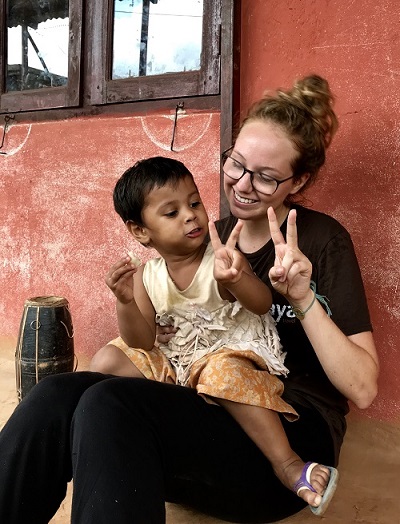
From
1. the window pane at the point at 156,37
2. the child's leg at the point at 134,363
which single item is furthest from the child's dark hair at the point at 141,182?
the window pane at the point at 156,37

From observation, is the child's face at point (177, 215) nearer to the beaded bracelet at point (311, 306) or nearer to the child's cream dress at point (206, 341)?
the child's cream dress at point (206, 341)

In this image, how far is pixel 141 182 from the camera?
1.88 meters

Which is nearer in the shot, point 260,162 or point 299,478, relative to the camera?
point 299,478

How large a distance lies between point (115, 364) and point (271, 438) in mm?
600

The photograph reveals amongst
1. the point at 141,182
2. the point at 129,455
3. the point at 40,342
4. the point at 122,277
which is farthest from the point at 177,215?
the point at 40,342

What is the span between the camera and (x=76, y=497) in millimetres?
1372

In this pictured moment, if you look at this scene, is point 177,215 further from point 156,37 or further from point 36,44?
point 36,44

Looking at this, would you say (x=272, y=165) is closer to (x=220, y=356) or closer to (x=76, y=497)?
(x=220, y=356)

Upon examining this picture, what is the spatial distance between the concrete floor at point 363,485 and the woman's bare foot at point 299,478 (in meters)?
0.54

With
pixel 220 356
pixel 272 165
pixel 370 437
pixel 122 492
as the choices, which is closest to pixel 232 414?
pixel 220 356

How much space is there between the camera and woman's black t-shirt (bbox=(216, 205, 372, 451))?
68.2 inches

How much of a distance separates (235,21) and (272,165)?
3.86ft

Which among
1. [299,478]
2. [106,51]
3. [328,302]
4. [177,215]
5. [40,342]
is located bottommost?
[299,478]

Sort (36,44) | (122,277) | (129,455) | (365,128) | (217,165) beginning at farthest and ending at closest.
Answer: (36,44)
(217,165)
(365,128)
(122,277)
(129,455)
